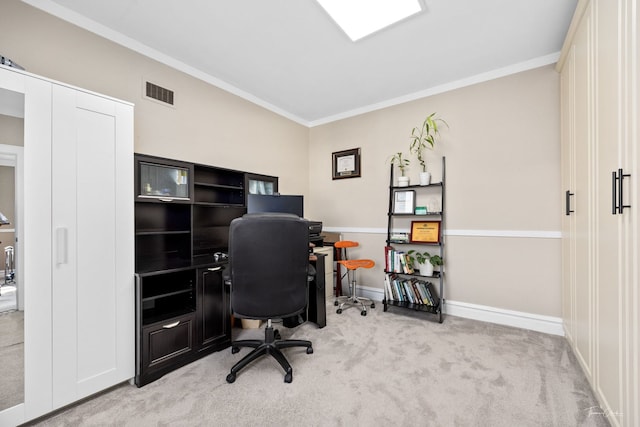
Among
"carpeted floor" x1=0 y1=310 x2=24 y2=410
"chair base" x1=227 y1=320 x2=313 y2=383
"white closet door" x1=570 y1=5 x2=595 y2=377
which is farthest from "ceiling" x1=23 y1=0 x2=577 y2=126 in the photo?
"chair base" x1=227 y1=320 x2=313 y2=383

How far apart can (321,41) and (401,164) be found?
1860 millimetres

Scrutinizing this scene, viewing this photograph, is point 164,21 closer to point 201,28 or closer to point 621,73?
point 201,28

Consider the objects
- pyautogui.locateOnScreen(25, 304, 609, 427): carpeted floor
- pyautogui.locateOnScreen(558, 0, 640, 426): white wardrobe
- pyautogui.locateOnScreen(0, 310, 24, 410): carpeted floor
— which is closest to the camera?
pyautogui.locateOnScreen(558, 0, 640, 426): white wardrobe

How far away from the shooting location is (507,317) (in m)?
2.86

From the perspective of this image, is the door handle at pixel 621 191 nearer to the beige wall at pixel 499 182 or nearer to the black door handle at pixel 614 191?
the black door handle at pixel 614 191

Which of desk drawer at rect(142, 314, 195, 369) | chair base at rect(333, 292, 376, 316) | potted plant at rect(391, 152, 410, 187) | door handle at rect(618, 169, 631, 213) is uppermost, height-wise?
potted plant at rect(391, 152, 410, 187)

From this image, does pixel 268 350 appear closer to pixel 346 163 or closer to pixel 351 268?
pixel 351 268

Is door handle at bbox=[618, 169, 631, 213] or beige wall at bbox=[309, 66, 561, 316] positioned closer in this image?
door handle at bbox=[618, 169, 631, 213]

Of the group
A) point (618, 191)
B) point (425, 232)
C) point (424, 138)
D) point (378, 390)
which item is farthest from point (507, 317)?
point (424, 138)

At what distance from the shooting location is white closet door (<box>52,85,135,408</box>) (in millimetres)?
1623

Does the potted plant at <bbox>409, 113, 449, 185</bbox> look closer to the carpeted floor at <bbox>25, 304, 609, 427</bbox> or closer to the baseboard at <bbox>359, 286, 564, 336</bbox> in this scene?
the baseboard at <bbox>359, 286, 564, 336</bbox>

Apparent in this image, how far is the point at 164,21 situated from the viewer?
2.23 meters

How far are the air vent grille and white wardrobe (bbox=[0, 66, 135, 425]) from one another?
2.64ft

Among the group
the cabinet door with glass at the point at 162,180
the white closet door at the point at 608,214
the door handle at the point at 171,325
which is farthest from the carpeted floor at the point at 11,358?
the white closet door at the point at 608,214
